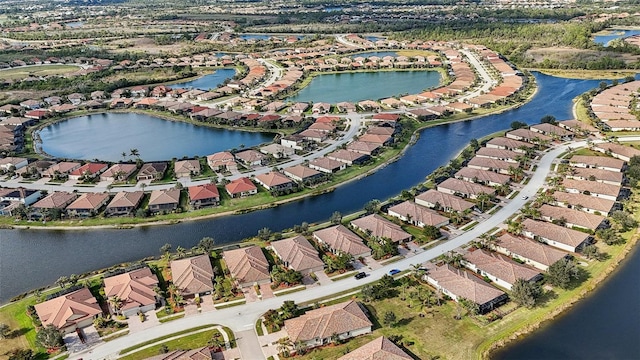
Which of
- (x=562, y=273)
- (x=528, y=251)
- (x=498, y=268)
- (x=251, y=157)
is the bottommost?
(x=498, y=268)

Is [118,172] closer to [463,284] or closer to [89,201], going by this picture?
[89,201]

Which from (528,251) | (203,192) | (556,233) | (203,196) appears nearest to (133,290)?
(203,196)

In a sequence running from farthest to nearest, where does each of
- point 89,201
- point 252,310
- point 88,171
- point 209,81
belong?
point 209,81 < point 88,171 < point 89,201 < point 252,310

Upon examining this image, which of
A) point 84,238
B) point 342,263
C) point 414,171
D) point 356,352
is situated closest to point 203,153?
point 84,238

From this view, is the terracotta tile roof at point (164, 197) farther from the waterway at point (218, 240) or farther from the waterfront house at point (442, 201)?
the waterfront house at point (442, 201)

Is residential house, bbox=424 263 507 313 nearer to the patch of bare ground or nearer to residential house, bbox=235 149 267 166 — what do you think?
residential house, bbox=235 149 267 166

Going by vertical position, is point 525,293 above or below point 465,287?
above
